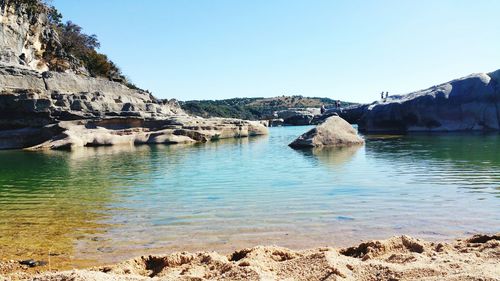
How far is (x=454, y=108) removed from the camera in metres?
39.1

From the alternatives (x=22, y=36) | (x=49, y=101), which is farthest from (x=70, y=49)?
(x=49, y=101)

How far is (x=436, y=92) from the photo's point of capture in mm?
40000

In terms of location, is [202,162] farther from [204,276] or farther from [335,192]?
[204,276]

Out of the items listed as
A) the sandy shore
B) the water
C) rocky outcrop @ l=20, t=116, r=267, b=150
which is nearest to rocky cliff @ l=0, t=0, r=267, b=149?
rocky outcrop @ l=20, t=116, r=267, b=150

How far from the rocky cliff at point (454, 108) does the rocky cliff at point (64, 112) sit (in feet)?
55.8

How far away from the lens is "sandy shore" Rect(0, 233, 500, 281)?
4.43m

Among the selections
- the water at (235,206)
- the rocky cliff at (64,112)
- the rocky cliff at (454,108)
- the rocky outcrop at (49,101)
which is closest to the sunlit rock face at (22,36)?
the rocky cliff at (64,112)

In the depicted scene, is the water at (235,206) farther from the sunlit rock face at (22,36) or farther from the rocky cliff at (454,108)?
the rocky cliff at (454,108)

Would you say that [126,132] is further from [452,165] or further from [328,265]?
[328,265]

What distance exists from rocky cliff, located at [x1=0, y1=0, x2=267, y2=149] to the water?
685 inches

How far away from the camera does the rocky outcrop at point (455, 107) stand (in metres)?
37.8

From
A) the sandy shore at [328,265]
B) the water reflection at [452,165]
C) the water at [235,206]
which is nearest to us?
the sandy shore at [328,265]

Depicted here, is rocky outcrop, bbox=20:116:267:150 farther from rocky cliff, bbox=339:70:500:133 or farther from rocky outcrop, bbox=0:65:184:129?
rocky cliff, bbox=339:70:500:133

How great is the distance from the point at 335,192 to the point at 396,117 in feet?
111
